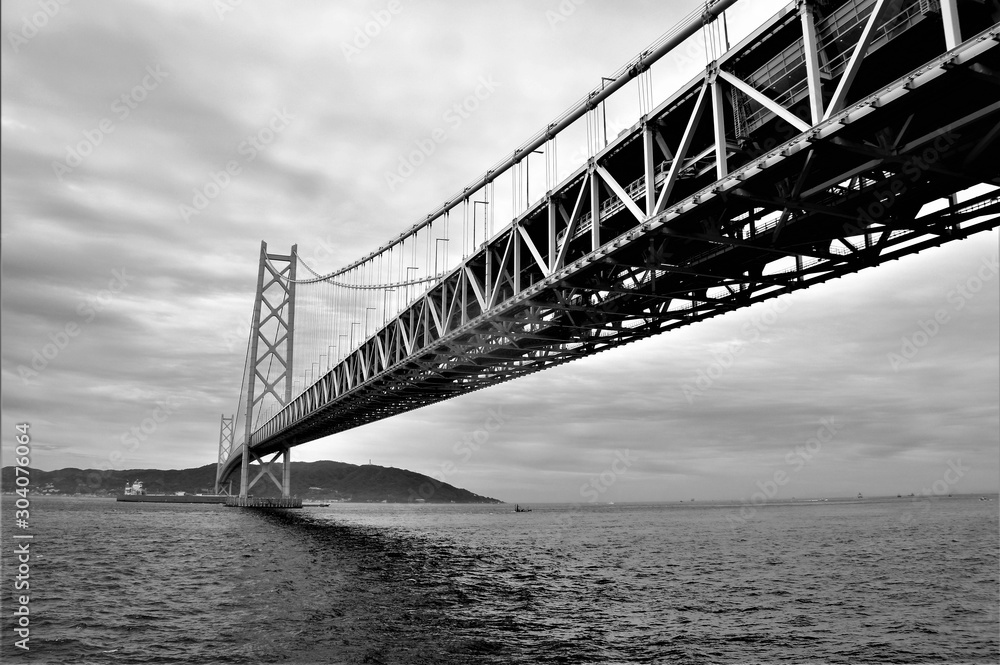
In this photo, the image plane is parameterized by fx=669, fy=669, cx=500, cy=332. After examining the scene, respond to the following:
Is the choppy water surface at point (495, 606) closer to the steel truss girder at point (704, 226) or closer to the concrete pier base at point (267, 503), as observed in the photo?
the steel truss girder at point (704, 226)

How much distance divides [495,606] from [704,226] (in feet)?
40.2

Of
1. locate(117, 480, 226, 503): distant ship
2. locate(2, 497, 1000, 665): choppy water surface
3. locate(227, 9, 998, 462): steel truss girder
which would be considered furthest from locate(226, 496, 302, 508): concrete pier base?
→ locate(227, 9, 998, 462): steel truss girder

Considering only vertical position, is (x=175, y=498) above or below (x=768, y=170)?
below

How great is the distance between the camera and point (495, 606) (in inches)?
773

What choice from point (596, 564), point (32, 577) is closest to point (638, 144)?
point (596, 564)

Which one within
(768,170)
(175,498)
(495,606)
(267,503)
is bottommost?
(175,498)

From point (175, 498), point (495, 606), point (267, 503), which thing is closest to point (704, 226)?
point (495, 606)

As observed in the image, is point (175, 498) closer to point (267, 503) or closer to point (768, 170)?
point (267, 503)

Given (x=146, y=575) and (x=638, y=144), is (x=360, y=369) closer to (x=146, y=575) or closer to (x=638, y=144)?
(x=146, y=575)

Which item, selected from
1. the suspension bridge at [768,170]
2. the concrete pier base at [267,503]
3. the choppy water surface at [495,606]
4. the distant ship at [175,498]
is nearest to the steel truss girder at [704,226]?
the suspension bridge at [768,170]

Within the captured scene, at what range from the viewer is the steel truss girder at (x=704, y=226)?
1102 cm

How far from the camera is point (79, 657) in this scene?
13.8m

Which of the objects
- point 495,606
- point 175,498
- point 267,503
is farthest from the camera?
point 175,498

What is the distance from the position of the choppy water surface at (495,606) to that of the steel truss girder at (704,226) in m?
9.01
